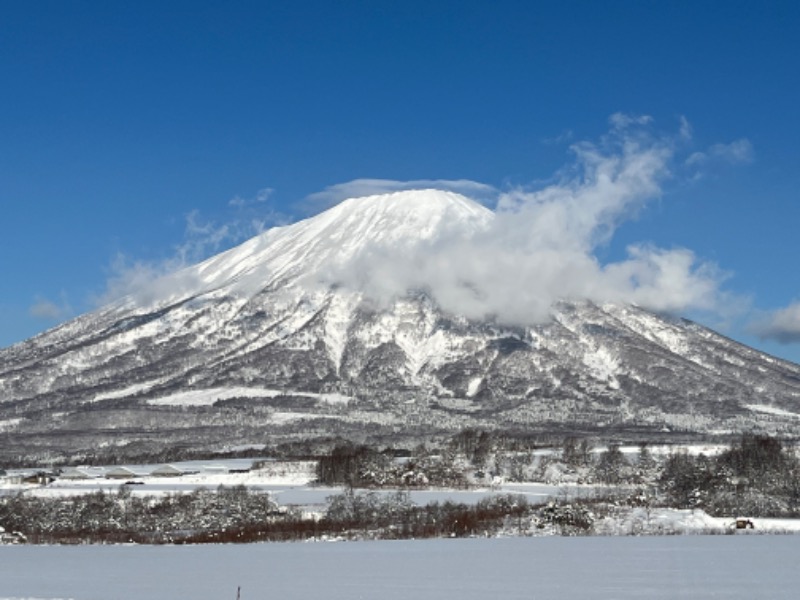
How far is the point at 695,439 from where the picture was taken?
192 m

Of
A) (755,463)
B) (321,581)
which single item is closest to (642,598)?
(321,581)

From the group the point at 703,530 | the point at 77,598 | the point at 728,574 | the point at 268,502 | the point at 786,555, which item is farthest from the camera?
the point at 268,502

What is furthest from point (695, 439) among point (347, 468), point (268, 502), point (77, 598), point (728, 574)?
point (77, 598)

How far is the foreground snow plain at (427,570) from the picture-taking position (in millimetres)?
39062

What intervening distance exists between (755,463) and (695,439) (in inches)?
3134

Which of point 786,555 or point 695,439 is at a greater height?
point 695,439

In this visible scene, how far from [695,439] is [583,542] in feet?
455

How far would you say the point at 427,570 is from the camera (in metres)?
46.7

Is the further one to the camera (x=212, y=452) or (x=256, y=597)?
(x=212, y=452)

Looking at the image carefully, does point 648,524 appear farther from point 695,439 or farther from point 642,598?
point 695,439

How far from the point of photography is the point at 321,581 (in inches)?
1703

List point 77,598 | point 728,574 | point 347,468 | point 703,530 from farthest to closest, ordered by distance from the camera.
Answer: point 347,468, point 703,530, point 728,574, point 77,598

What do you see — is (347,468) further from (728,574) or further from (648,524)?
(728,574)

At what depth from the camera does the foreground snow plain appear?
128ft
